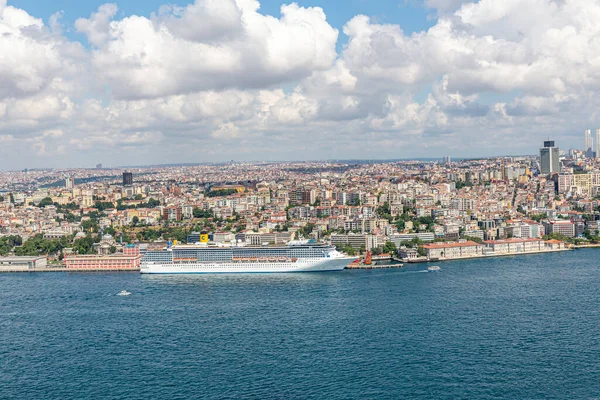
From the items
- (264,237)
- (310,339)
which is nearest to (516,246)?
(264,237)

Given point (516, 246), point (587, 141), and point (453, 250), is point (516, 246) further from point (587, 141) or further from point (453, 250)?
point (587, 141)

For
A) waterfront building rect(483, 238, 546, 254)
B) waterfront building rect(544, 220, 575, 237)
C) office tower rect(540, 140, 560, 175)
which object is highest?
office tower rect(540, 140, 560, 175)

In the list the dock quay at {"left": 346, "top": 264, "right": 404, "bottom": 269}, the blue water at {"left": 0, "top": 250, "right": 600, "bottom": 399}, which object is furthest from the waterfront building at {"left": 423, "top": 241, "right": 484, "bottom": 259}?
the blue water at {"left": 0, "top": 250, "right": 600, "bottom": 399}

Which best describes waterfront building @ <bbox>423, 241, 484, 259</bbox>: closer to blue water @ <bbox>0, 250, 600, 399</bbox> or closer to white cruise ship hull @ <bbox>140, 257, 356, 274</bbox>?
white cruise ship hull @ <bbox>140, 257, 356, 274</bbox>

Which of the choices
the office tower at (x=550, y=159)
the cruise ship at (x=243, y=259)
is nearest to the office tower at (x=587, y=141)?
the office tower at (x=550, y=159)

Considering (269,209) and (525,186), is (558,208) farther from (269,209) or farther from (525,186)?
(269,209)

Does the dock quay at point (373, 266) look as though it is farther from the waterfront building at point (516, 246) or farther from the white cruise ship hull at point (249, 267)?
Result: the waterfront building at point (516, 246)
